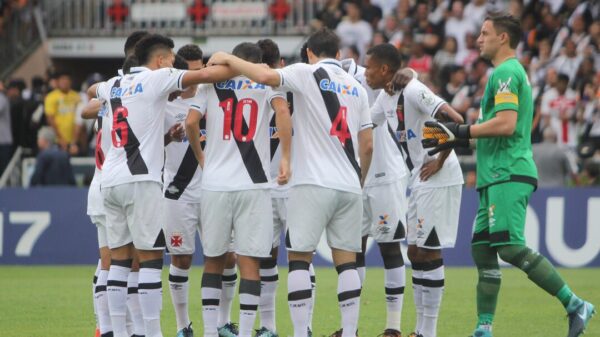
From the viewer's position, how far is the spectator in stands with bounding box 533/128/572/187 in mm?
19406

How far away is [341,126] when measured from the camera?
9773 millimetres

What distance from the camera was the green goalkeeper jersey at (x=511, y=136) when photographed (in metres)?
9.80

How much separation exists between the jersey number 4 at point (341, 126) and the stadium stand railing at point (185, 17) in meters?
18.3

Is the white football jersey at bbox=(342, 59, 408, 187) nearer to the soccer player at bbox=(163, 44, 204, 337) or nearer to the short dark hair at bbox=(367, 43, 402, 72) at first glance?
the short dark hair at bbox=(367, 43, 402, 72)

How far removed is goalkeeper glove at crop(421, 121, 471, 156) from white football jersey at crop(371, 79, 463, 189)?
0.73 m

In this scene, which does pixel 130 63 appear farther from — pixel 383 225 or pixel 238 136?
pixel 383 225

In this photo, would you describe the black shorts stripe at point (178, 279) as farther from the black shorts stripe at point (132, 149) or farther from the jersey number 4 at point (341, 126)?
the jersey number 4 at point (341, 126)

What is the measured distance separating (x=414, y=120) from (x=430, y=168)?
489 mm

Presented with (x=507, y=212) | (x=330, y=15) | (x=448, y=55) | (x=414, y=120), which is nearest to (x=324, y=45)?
(x=414, y=120)

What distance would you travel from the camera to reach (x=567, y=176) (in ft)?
64.5

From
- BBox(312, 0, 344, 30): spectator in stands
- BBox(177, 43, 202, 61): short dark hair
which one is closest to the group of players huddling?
BBox(177, 43, 202, 61): short dark hair

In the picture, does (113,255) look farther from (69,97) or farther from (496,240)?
(69,97)

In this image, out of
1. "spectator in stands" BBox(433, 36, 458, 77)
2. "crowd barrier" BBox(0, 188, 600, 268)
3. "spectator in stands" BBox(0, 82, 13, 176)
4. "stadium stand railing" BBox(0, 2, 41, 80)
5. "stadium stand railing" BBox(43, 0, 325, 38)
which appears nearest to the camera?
"crowd barrier" BBox(0, 188, 600, 268)

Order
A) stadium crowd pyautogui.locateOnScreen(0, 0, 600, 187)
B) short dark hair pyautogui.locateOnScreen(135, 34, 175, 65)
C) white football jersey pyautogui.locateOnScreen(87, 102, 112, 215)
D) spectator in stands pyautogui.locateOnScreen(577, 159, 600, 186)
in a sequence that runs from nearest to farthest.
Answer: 1. short dark hair pyautogui.locateOnScreen(135, 34, 175, 65)
2. white football jersey pyautogui.locateOnScreen(87, 102, 112, 215)
3. spectator in stands pyautogui.locateOnScreen(577, 159, 600, 186)
4. stadium crowd pyautogui.locateOnScreen(0, 0, 600, 187)
